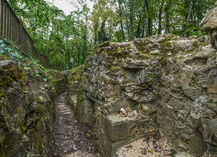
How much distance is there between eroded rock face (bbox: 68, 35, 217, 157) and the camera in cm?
202

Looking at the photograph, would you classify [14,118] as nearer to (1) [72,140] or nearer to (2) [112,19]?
(1) [72,140]

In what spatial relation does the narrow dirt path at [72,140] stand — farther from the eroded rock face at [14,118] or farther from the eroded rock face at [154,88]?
the eroded rock face at [14,118]

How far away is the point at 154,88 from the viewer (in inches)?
110

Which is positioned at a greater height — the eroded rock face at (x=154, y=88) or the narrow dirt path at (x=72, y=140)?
the eroded rock face at (x=154, y=88)

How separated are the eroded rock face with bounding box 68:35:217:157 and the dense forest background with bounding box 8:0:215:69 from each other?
139 centimetres

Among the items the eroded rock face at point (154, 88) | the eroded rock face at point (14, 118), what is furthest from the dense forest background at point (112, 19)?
the eroded rock face at point (14, 118)

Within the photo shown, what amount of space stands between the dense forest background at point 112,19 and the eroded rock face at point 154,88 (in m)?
1.39

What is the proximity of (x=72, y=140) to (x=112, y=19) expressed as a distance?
14.7 meters

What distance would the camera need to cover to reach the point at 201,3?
28.1 feet

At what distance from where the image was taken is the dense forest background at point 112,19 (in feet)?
12.7

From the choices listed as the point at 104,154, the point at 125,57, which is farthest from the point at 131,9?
the point at 104,154

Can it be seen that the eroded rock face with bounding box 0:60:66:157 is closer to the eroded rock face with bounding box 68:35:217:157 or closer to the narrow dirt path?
the eroded rock face with bounding box 68:35:217:157

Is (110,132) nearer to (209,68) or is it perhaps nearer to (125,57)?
(125,57)

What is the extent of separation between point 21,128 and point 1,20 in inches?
121
